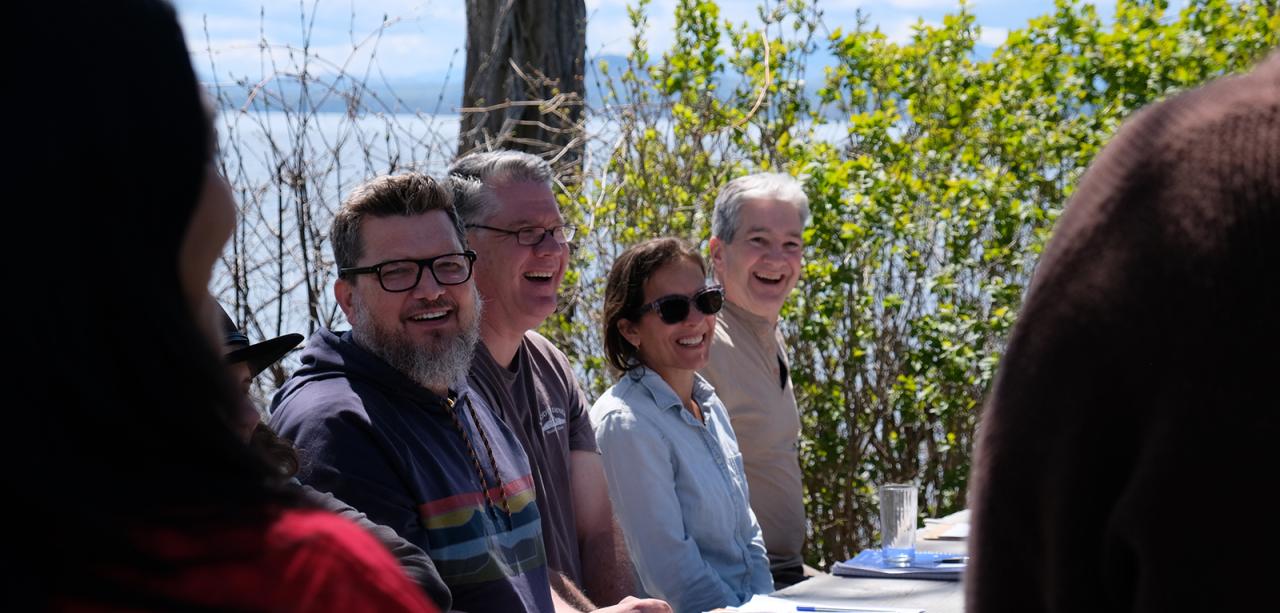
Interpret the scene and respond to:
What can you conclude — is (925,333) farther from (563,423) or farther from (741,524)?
(563,423)

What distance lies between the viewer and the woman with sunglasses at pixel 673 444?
3863 millimetres

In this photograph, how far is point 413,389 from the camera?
3102 mm

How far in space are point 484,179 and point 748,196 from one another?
148cm

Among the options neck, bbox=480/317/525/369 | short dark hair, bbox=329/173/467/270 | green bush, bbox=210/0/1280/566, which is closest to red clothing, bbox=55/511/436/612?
short dark hair, bbox=329/173/467/270

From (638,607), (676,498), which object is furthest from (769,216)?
(638,607)

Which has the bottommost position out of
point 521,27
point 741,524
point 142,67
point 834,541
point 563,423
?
point 834,541

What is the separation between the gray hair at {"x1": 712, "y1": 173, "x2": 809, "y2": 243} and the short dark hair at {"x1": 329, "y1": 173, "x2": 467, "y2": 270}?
216cm

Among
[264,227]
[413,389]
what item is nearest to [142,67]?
[413,389]

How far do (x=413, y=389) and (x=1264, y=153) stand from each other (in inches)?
92.6

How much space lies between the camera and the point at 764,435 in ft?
16.2

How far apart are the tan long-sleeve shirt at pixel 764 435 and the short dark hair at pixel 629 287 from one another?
669 mm

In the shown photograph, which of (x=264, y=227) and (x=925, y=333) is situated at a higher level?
(x=264, y=227)

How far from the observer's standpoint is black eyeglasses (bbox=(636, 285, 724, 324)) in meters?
4.25

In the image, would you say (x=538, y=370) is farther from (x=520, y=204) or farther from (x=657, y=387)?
(x=520, y=204)
